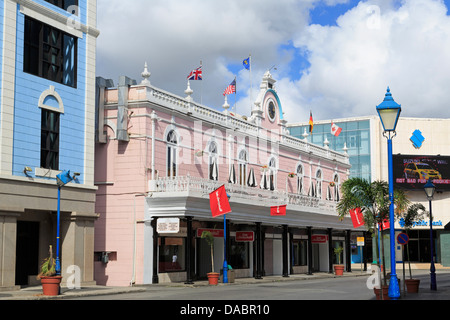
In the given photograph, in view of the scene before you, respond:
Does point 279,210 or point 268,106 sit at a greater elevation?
point 268,106

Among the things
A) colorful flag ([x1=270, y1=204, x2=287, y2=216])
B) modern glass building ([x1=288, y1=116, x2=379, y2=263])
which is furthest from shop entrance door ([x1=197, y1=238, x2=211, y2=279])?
modern glass building ([x1=288, y1=116, x2=379, y2=263])

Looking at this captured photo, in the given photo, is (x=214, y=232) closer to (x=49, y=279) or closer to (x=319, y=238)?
(x=49, y=279)

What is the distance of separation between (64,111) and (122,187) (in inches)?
241

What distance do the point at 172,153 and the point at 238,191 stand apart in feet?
14.9

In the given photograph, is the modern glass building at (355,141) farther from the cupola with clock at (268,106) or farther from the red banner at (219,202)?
the red banner at (219,202)

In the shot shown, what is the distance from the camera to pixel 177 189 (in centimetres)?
3400

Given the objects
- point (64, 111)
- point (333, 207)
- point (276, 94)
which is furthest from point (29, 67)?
point (333, 207)

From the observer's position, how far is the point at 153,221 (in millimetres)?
34750

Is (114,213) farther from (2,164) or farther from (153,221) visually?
(2,164)

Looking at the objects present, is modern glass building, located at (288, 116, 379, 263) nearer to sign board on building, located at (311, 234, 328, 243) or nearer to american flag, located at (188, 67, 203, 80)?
sign board on building, located at (311, 234, 328, 243)

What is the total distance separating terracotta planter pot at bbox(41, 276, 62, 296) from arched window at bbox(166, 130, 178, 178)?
12.6m

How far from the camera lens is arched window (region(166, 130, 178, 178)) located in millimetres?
36656

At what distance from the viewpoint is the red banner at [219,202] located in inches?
1336

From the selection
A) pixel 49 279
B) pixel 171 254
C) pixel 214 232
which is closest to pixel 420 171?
pixel 214 232
